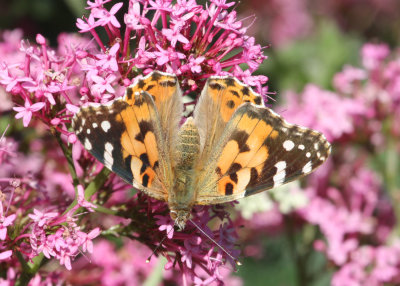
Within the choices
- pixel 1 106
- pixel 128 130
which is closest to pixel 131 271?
pixel 1 106

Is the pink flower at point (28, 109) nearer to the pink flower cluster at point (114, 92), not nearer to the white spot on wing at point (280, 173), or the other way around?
the pink flower cluster at point (114, 92)

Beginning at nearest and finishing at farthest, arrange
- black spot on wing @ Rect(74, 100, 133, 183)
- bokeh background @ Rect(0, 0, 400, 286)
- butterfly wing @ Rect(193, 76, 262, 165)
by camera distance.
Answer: black spot on wing @ Rect(74, 100, 133, 183) → butterfly wing @ Rect(193, 76, 262, 165) → bokeh background @ Rect(0, 0, 400, 286)

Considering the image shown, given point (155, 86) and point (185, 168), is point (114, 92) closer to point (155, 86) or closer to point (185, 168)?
point (155, 86)

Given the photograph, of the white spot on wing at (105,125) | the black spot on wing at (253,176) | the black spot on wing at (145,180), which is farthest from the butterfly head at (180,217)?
the white spot on wing at (105,125)

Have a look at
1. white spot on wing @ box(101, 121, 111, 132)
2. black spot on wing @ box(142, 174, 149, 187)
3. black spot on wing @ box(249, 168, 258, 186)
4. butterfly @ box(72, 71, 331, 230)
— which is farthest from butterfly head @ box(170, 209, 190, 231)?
white spot on wing @ box(101, 121, 111, 132)

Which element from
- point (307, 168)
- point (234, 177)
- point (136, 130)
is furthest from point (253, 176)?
point (136, 130)

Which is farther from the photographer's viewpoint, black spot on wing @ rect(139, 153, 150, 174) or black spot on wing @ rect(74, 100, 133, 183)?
black spot on wing @ rect(139, 153, 150, 174)

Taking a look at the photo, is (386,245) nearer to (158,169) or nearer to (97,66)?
(158,169)

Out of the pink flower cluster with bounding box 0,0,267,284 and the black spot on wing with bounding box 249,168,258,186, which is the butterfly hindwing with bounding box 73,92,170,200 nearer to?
the pink flower cluster with bounding box 0,0,267,284
